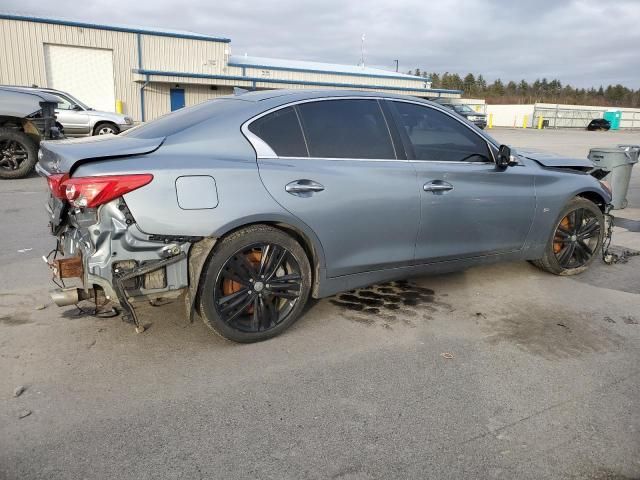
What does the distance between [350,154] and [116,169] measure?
163cm

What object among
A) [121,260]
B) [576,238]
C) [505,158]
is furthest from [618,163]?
[121,260]

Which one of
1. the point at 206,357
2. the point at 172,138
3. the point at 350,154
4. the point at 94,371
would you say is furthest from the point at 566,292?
the point at 94,371

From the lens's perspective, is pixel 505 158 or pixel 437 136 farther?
pixel 505 158

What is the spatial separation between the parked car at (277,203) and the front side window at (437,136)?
0.01m

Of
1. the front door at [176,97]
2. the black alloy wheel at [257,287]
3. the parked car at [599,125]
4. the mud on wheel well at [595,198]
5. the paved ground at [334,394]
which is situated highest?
the front door at [176,97]

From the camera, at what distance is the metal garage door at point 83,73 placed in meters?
29.6

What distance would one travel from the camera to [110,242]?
3129mm

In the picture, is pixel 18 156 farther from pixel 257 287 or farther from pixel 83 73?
pixel 83 73

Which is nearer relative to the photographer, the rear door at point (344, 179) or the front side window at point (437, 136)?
the rear door at point (344, 179)

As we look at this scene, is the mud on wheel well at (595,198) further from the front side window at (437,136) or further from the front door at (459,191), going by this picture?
the front side window at (437,136)

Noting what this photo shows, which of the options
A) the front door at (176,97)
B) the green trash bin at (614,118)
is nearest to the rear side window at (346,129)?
the front door at (176,97)

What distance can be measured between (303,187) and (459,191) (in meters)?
1.43

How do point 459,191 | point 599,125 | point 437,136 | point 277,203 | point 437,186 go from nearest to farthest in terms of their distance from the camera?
point 277,203 → point 437,186 → point 459,191 → point 437,136 → point 599,125

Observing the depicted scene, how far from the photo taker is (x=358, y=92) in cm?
414
